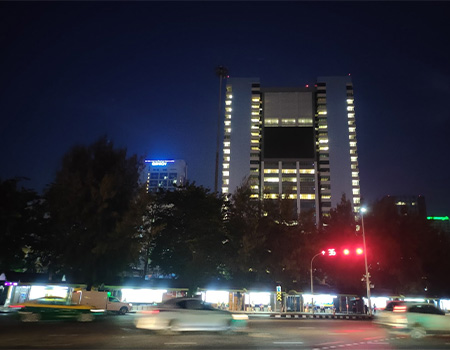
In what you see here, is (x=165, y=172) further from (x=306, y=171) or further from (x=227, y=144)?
(x=306, y=171)

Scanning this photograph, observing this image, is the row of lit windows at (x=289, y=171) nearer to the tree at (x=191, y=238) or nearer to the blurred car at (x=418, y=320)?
the tree at (x=191, y=238)

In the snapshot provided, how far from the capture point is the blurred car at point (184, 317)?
14.7 m

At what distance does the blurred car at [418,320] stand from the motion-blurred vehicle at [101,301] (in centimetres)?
2032

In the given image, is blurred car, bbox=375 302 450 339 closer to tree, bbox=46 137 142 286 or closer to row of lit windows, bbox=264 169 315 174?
tree, bbox=46 137 142 286

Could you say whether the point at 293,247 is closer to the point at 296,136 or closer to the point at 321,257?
the point at 321,257

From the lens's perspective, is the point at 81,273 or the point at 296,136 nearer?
the point at 81,273

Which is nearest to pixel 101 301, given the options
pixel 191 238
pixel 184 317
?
pixel 191 238

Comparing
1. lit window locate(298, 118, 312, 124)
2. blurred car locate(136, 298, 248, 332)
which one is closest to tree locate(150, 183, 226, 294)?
blurred car locate(136, 298, 248, 332)

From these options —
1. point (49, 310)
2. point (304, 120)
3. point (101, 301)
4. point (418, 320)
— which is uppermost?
point (304, 120)

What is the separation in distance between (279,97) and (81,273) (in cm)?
11013

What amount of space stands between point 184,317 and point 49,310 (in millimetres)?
10409

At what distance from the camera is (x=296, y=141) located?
4951 inches

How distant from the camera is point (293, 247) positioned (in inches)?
1832

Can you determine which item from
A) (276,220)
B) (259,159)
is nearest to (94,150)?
(276,220)
